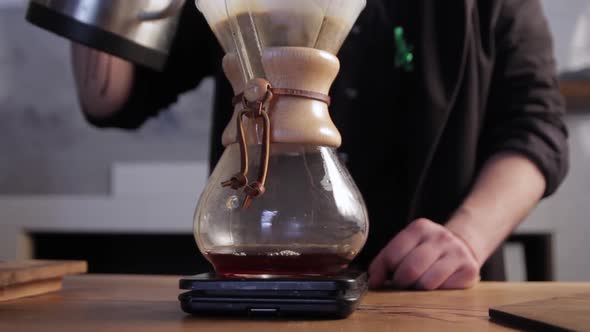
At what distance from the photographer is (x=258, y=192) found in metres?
0.41

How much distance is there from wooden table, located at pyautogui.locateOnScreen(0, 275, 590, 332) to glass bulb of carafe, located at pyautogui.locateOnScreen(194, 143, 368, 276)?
5 centimetres

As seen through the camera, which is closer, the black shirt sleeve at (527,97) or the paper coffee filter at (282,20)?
the paper coffee filter at (282,20)

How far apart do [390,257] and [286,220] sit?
9.6 inches

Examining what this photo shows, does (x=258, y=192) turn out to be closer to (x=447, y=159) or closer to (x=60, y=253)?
(x=447, y=159)

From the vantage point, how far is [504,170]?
0.87 metres

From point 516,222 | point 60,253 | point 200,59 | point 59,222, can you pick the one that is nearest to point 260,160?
point 516,222

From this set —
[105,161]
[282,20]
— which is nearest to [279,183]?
[282,20]

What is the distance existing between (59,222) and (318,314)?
6.13ft

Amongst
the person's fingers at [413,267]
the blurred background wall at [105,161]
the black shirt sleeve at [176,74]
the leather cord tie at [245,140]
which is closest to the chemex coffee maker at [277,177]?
the leather cord tie at [245,140]

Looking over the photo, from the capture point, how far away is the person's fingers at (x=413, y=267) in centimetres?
62

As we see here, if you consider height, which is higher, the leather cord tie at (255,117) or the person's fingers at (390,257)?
the leather cord tie at (255,117)

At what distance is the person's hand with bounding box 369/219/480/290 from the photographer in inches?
24.3

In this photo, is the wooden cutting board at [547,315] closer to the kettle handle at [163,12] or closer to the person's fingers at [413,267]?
the person's fingers at [413,267]

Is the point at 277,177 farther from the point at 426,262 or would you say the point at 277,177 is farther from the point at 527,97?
the point at 527,97
